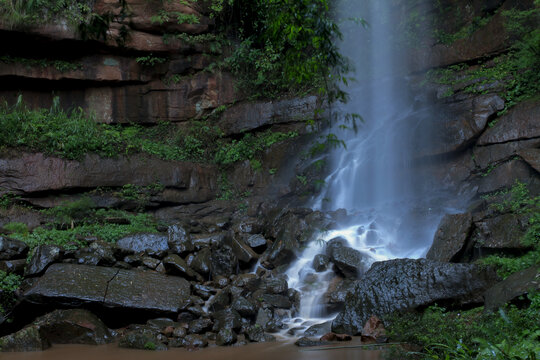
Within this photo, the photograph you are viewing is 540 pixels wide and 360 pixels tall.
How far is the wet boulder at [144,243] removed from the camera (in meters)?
8.79

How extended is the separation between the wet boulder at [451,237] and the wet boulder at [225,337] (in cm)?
425

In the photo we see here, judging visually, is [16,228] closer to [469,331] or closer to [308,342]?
[308,342]

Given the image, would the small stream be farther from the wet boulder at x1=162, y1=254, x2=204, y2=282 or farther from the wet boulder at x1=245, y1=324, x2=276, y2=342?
the wet boulder at x1=162, y1=254, x2=204, y2=282

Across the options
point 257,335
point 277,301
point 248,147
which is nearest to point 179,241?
point 277,301

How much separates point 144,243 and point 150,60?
861 cm

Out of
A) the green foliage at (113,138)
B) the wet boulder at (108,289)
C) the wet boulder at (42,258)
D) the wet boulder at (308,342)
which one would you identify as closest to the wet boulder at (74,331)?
the wet boulder at (108,289)

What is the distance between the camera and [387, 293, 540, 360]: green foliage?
9.76 feet

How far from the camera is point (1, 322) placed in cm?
653

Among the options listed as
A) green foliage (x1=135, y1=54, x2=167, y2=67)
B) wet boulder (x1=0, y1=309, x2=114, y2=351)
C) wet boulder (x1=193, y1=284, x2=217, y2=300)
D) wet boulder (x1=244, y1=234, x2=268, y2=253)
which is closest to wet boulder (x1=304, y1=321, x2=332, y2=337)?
wet boulder (x1=193, y1=284, x2=217, y2=300)

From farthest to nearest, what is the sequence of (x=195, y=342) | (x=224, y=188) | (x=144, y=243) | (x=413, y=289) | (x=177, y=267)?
(x=224, y=188) < (x=144, y=243) < (x=177, y=267) < (x=413, y=289) < (x=195, y=342)

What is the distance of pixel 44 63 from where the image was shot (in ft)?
44.5

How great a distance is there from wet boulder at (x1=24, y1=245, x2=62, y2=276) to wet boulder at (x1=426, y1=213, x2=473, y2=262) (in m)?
7.51

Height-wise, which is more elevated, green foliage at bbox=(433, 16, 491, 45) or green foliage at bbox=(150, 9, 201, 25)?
green foliage at bbox=(150, 9, 201, 25)

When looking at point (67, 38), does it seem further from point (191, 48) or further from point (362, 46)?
point (362, 46)
